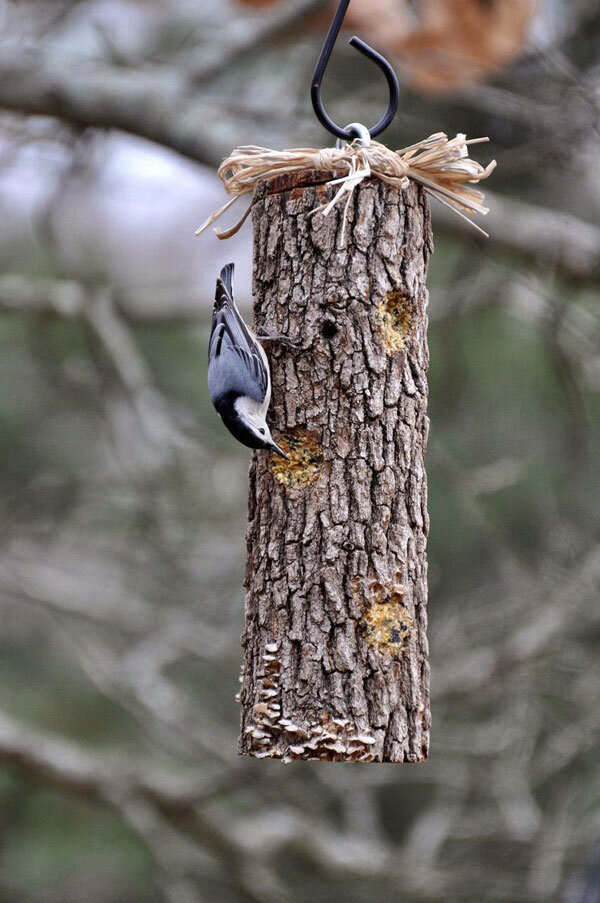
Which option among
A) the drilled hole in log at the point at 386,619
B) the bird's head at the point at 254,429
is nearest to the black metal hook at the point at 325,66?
the bird's head at the point at 254,429

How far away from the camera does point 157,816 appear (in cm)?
575

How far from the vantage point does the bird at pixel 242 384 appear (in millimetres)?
2088

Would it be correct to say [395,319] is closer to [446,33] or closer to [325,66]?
[325,66]

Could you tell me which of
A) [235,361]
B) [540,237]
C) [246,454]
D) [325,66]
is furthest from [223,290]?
[246,454]

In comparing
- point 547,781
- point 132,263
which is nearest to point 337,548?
point 547,781

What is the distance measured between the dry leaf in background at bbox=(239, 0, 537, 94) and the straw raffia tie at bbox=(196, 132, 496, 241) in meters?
1.88

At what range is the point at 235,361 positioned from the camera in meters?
2.19

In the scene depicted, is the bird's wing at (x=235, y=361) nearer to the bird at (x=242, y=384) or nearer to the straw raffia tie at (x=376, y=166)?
the bird at (x=242, y=384)

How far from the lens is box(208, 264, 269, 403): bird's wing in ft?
7.09

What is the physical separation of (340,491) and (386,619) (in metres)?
0.27

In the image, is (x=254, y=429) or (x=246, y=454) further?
(x=246, y=454)

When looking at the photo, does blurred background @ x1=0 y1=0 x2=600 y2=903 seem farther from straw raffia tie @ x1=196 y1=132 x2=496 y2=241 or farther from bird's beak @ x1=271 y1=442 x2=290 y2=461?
bird's beak @ x1=271 y1=442 x2=290 y2=461

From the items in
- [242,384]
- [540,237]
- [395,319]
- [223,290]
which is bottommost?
[242,384]

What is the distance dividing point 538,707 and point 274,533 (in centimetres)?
420
